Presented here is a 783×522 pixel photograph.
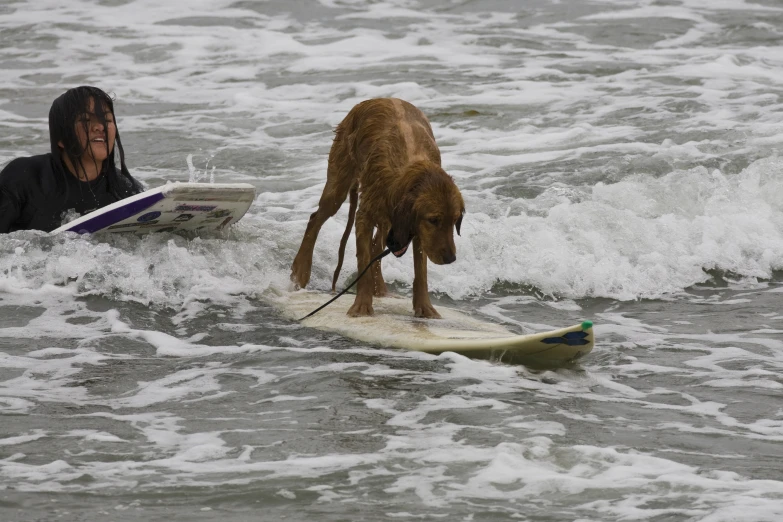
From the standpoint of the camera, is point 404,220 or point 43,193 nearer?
point 404,220

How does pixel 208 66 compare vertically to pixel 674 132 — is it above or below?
above

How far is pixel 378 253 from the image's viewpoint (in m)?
6.52

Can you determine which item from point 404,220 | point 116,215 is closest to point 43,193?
point 116,215

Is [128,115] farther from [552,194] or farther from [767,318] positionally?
[767,318]

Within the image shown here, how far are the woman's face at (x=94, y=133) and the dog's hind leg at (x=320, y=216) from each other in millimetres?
1376

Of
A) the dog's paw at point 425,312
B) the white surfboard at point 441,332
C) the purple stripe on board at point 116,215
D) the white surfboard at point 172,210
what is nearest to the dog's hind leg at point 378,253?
the white surfboard at point 441,332

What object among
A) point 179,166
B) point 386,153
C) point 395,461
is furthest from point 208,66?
point 395,461

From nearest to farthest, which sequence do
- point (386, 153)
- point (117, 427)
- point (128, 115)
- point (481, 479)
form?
point (481, 479) < point (117, 427) < point (386, 153) < point (128, 115)

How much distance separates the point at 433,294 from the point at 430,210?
1898 millimetres

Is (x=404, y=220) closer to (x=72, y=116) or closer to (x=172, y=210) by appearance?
(x=172, y=210)

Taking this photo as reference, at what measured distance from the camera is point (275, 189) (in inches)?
388

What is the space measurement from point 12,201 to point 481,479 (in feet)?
13.4

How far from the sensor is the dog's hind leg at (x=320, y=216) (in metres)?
6.95

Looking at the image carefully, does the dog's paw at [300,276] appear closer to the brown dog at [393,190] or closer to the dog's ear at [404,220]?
the brown dog at [393,190]
